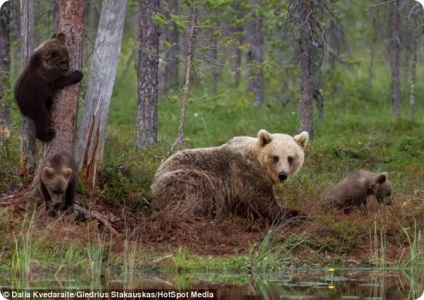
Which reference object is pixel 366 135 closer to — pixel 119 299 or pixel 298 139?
pixel 298 139

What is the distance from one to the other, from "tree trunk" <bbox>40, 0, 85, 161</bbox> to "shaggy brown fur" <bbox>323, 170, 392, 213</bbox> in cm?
391

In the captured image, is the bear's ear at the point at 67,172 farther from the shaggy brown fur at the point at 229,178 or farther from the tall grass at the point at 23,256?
the shaggy brown fur at the point at 229,178

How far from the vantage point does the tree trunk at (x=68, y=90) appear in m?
12.3

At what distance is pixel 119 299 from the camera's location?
29.6 ft

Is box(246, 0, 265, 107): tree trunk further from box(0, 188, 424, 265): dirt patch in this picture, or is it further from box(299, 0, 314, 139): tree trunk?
box(0, 188, 424, 265): dirt patch

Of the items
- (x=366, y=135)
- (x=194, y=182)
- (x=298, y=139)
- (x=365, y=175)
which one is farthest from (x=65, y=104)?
(x=366, y=135)

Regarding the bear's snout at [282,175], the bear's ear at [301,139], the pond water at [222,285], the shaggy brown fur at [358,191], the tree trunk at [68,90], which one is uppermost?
the tree trunk at [68,90]

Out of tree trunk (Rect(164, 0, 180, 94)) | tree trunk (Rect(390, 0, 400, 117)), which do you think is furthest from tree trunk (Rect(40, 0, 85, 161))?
tree trunk (Rect(390, 0, 400, 117))

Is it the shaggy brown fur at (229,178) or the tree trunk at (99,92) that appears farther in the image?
the tree trunk at (99,92)

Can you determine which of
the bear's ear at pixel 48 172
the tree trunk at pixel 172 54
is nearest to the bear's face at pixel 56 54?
the bear's ear at pixel 48 172

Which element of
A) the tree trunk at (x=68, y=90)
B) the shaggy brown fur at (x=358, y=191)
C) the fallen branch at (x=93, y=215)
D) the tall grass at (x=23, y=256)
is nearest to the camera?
the tall grass at (x=23, y=256)

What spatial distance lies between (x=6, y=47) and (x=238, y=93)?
12.9 meters

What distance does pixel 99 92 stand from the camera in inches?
500

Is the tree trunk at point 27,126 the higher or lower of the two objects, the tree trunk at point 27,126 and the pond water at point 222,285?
the higher
